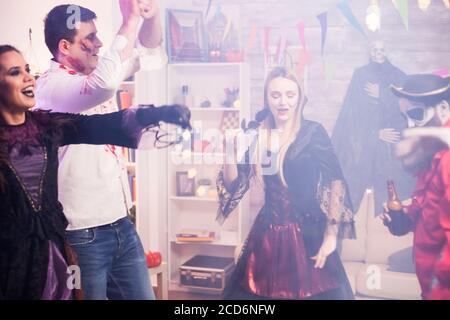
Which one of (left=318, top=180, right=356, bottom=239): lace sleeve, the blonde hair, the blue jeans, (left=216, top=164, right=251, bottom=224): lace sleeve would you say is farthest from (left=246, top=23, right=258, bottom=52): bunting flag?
the blue jeans

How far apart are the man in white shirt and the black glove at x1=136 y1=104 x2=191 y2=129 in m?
0.14

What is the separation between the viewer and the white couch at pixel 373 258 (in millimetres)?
1903

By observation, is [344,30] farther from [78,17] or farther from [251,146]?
[78,17]

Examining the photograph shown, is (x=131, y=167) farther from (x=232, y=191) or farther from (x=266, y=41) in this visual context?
(x=266, y=41)

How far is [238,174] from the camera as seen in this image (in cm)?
198

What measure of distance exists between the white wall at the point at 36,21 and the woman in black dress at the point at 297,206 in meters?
0.68

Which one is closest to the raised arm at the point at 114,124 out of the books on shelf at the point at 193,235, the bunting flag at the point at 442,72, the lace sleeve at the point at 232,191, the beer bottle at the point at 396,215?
the lace sleeve at the point at 232,191

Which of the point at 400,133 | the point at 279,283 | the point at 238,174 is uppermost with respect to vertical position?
the point at 400,133

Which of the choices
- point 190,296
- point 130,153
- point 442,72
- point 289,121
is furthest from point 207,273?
point 442,72

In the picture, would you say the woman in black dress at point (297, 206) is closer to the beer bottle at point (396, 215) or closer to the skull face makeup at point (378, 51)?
the beer bottle at point (396, 215)

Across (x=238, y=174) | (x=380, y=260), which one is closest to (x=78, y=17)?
(x=238, y=174)

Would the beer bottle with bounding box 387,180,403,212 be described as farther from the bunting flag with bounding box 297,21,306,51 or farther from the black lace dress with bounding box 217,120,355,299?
the bunting flag with bounding box 297,21,306,51

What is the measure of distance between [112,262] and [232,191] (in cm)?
54
